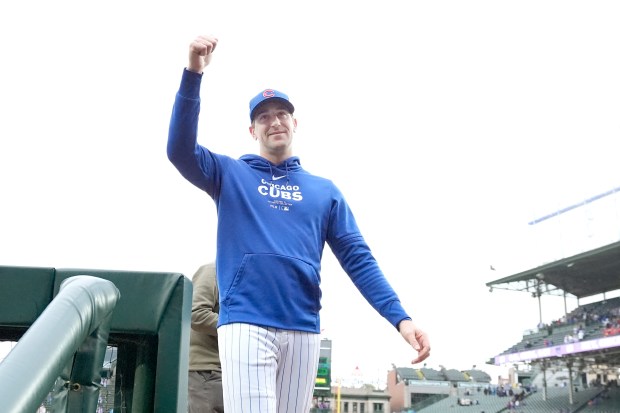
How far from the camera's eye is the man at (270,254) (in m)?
2.16

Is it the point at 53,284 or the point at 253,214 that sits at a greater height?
the point at 253,214

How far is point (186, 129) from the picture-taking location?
2.27 m

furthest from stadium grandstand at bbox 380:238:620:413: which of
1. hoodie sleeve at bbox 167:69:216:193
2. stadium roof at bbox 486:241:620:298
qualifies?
hoodie sleeve at bbox 167:69:216:193

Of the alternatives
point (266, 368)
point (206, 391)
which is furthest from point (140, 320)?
point (206, 391)

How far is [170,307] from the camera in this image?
1932 mm

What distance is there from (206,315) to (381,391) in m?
61.2

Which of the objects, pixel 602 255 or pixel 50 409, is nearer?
pixel 50 409

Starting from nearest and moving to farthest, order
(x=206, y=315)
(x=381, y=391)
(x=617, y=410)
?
(x=206, y=315) < (x=617, y=410) < (x=381, y=391)

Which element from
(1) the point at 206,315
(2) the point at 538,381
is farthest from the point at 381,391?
(1) the point at 206,315

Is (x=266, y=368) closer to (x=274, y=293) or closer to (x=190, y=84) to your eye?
(x=274, y=293)

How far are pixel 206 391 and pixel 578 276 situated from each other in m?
29.2

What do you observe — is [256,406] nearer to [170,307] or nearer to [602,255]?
[170,307]

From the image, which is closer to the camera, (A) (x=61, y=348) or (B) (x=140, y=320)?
(A) (x=61, y=348)

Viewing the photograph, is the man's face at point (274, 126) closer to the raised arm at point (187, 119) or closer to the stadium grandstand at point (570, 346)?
the raised arm at point (187, 119)
